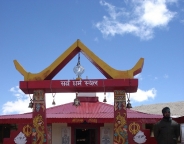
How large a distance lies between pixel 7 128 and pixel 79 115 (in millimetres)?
5079

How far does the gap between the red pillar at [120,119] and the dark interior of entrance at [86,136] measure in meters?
6.54

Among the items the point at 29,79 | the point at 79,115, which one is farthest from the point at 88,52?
the point at 79,115

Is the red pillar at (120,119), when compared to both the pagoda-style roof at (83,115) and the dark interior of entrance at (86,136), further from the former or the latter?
the dark interior of entrance at (86,136)

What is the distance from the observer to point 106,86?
9.84m

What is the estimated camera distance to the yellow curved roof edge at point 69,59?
9.89 meters

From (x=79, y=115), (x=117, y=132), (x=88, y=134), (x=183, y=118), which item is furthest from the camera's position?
(x=88, y=134)

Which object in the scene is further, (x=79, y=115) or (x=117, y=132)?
(x=79, y=115)

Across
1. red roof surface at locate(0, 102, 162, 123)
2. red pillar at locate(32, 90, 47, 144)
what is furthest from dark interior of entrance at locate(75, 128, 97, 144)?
red pillar at locate(32, 90, 47, 144)

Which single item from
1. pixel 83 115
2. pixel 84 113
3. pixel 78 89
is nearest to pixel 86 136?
pixel 84 113

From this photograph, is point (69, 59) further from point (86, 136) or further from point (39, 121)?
point (86, 136)

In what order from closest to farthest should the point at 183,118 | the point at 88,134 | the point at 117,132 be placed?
the point at 117,132, the point at 183,118, the point at 88,134

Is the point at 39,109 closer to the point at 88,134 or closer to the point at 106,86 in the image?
the point at 106,86

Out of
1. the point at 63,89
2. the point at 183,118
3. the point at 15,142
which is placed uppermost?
the point at 63,89

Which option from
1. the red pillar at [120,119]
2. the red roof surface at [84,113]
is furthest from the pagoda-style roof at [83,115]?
the red pillar at [120,119]
